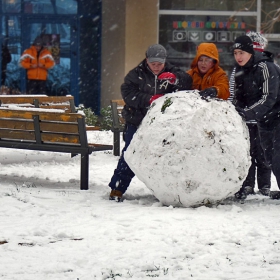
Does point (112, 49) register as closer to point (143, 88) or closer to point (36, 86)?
point (36, 86)

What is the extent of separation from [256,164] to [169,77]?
1.60 metres

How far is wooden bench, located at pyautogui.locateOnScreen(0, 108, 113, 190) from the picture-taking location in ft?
30.2

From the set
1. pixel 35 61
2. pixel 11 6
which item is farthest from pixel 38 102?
pixel 11 6

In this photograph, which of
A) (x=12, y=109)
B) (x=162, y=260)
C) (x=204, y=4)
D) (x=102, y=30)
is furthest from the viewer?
(x=102, y=30)

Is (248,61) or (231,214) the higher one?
(248,61)

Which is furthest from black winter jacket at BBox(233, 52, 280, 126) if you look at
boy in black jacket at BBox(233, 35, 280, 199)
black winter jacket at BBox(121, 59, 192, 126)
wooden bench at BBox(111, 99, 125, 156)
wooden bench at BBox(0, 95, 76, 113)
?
wooden bench at BBox(0, 95, 76, 113)

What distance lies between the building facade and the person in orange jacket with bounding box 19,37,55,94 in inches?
22.2

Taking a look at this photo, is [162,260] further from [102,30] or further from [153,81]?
[102,30]

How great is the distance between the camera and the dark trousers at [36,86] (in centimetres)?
1981

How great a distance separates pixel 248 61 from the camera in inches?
329

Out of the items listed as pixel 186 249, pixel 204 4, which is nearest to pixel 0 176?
pixel 186 249

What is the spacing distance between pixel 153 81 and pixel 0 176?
2667 mm

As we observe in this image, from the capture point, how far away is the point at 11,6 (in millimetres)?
20172

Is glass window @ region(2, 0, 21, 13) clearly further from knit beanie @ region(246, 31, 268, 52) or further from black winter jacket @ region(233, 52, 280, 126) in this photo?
black winter jacket @ region(233, 52, 280, 126)
